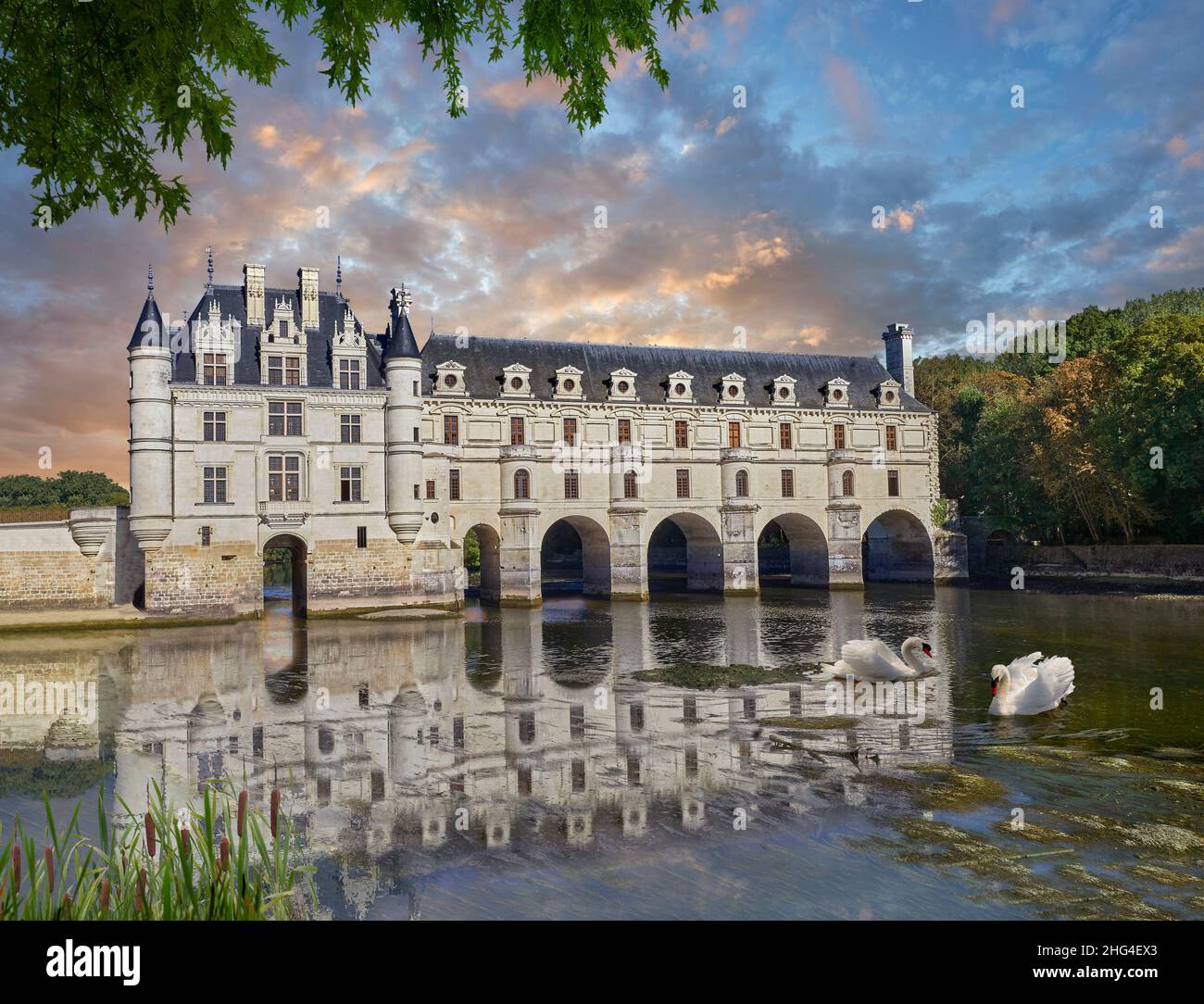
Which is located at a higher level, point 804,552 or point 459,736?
point 804,552

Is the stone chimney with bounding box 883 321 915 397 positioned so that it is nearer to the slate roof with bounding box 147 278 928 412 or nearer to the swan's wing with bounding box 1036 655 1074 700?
the slate roof with bounding box 147 278 928 412

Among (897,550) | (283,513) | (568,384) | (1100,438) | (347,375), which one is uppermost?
(568,384)

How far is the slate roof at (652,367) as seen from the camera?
43594 millimetres

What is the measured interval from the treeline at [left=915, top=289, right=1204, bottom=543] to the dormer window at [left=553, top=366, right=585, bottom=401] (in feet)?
85.6

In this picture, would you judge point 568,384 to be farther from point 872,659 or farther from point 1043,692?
point 1043,692

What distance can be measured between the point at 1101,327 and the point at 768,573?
28156 mm

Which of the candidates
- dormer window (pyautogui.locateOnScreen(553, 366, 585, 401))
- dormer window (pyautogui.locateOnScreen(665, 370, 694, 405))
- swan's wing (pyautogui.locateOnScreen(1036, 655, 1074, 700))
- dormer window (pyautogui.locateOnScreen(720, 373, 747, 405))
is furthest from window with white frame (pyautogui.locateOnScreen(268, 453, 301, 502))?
swan's wing (pyautogui.locateOnScreen(1036, 655, 1074, 700))

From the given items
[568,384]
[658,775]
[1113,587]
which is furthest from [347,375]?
[1113,587]

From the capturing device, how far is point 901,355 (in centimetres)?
5456

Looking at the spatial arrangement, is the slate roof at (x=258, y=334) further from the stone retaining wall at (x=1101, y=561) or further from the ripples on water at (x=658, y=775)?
the stone retaining wall at (x=1101, y=561)

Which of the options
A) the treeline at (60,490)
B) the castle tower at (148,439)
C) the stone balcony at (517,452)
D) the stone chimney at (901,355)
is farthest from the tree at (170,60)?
the treeline at (60,490)

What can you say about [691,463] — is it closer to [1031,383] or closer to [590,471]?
[590,471]

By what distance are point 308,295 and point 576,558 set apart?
1493 inches

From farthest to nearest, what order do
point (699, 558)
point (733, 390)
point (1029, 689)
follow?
point (699, 558) < point (733, 390) < point (1029, 689)
